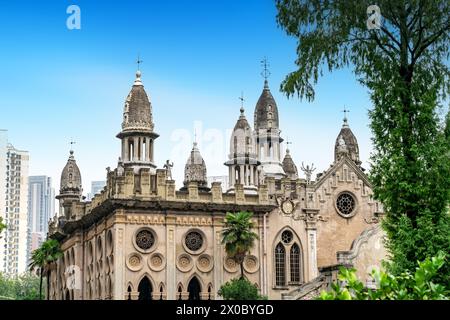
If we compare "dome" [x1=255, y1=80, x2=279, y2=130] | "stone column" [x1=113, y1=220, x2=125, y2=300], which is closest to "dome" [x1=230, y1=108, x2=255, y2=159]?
"dome" [x1=255, y1=80, x2=279, y2=130]

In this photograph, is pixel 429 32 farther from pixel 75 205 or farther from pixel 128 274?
pixel 75 205

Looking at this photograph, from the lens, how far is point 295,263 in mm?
61125

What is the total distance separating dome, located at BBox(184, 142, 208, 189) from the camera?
64.8m

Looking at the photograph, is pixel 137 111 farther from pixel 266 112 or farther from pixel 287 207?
pixel 287 207

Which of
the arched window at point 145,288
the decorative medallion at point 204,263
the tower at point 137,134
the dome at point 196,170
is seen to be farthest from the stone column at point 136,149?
the arched window at point 145,288

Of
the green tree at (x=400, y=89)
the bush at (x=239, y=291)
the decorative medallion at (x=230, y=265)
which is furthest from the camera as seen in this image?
the decorative medallion at (x=230, y=265)

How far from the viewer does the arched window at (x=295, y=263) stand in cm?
6084

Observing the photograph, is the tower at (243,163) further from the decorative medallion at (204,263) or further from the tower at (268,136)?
the decorative medallion at (204,263)

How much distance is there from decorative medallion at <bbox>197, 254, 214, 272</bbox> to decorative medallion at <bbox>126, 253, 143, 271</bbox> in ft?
13.8

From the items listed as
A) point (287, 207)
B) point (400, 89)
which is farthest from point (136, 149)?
point (400, 89)

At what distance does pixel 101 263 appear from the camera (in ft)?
194

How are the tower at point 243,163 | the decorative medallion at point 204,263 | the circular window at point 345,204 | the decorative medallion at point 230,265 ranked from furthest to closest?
the tower at point 243,163 → the circular window at point 345,204 → the decorative medallion at point 230,265 → the decorative medallion at point 204,263

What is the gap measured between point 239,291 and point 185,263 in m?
5.55

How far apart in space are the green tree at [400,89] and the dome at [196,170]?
125ft
